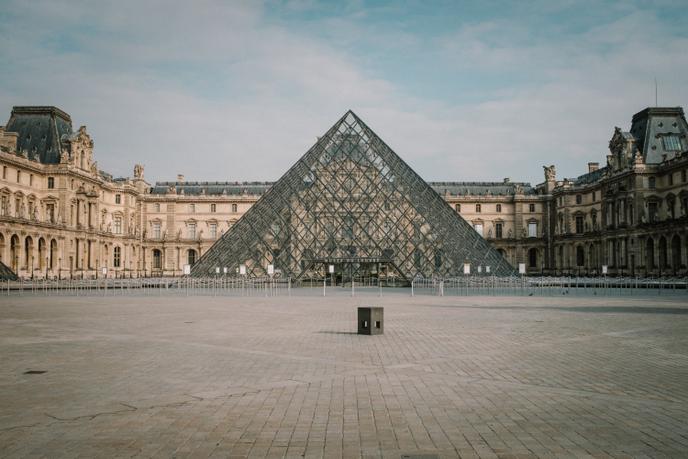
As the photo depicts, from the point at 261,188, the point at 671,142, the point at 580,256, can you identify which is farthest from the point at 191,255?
the point at 671,142

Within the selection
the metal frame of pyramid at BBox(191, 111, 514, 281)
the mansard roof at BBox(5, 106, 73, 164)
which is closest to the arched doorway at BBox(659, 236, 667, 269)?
the metal frame of pyramid at BBox(191, 111, 514, 281)

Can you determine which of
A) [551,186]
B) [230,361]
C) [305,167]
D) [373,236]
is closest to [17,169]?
[305,167]

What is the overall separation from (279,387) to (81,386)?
217 cm

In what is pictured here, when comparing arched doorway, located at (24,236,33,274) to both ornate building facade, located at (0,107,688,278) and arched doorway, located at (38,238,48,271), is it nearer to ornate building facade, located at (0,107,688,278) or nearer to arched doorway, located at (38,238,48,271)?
ornate building facade, located at (0,107,688,278)

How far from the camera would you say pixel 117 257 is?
60656 millimetres

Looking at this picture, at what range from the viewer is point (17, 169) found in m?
45.0

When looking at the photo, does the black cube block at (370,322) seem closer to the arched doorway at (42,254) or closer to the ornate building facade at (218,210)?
the ornate building facade at (218,210)

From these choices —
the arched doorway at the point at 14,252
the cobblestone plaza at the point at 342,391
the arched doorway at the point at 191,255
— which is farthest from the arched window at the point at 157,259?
the cobblestone plaza at the point at 342,391

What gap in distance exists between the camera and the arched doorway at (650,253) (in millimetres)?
47244

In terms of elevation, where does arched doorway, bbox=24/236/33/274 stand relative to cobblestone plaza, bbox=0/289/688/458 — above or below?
above

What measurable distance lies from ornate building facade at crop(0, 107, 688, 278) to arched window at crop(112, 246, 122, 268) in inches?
4.5

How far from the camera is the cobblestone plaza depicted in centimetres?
476

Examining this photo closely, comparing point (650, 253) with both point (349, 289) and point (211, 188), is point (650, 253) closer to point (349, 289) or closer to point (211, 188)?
point (349, 289)

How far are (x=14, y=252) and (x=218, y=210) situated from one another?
26792mm
